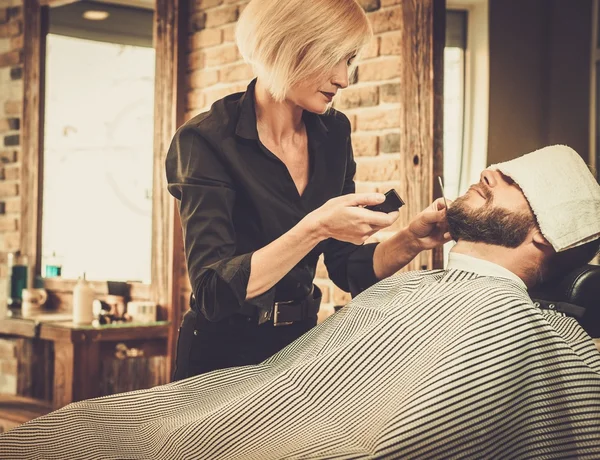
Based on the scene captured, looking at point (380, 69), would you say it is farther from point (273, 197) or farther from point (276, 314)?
point (276, 314)

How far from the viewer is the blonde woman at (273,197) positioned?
1.76 m

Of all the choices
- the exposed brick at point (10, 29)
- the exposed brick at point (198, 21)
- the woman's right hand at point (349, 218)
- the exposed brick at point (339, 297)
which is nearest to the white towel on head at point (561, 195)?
the woman's right hand at point (349, 218)

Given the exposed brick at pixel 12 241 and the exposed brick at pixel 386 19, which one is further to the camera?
the exposed brick at pixel 12 241

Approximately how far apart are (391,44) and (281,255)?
154 centimetres

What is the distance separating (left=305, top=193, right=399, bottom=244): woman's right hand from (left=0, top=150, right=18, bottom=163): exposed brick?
3414 millimetres

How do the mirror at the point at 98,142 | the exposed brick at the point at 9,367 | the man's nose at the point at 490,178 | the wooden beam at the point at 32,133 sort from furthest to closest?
the wooden beam at the point at 32,133, the exposed brick at the point at 9,367, the mirror at the point at 98,142, the man's nose at the point at 490,178

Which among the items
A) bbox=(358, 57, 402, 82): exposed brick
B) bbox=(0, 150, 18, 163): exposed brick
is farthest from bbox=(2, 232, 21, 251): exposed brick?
bbox=(358, 57, 402, 82): exposed brick

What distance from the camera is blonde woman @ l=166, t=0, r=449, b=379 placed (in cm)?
176

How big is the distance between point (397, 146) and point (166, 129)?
1.34m

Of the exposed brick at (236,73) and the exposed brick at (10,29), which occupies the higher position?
the exposed brick at (10,29)

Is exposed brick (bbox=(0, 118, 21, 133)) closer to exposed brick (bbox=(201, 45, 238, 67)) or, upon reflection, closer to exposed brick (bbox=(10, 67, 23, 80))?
exposed brick (bbox=(10, 67, 23, 80))

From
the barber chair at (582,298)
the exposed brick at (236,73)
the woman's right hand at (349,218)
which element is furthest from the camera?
the exposed brick at (236,73)

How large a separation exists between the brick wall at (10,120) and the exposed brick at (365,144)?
239cm

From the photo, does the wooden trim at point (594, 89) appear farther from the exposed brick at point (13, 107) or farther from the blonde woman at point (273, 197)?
the exposed brick at point (13, 107)
